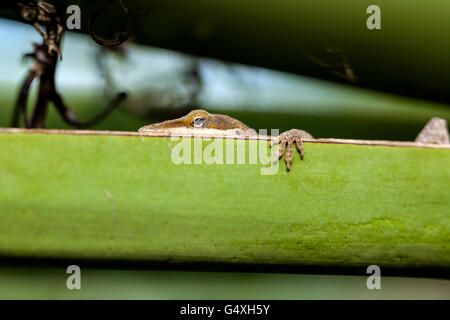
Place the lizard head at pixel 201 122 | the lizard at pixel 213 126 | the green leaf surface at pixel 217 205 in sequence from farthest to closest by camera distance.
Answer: the lizard head at pixel 201 122 < the lizard at pixel 213 126 < the green leaf surface at pixel 217 205

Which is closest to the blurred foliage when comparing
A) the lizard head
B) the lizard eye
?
the lizard head

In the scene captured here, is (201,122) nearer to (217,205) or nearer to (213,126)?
(213,126)

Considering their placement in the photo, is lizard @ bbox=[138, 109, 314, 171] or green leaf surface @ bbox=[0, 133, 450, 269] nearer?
green leaf surface @ bbox=[0, 133, 450, 269]

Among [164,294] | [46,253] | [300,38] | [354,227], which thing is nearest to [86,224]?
[46,253]

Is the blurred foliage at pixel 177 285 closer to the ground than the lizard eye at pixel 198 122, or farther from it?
closer to the ground

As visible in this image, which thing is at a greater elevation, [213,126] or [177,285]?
[213,126]

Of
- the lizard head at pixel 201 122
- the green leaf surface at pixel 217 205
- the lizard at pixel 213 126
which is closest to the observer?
the green leaf surface at pixel 217 205

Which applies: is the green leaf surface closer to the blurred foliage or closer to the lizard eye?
the blurred foliage

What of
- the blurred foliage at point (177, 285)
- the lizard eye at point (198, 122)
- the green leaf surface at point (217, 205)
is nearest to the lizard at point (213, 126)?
the lizard eye at point (198, 122)

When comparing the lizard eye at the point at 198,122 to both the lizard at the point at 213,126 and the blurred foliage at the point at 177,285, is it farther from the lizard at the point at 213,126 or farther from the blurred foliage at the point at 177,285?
the blurred foliage at the point at 177,285

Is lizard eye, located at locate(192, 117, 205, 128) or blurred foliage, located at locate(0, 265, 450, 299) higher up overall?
lizard eye, located at locate(192, 117, 205, 128)

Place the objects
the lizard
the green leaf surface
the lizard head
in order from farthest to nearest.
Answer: the lizard head, the lizard, the green leaf surface

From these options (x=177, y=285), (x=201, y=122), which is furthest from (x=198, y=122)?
(x=177, y=285)
